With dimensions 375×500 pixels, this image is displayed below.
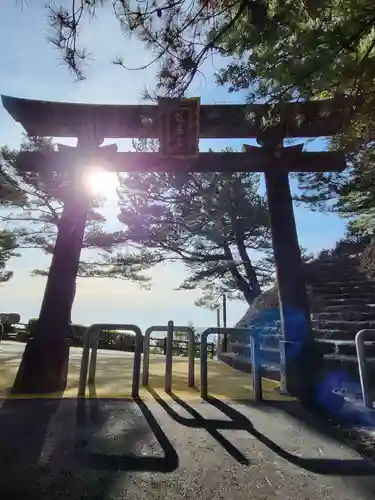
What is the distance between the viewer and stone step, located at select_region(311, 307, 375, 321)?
5.99 meters

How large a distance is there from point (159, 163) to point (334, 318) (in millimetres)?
4016

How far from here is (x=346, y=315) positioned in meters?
6.26

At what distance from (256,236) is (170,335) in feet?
32.0

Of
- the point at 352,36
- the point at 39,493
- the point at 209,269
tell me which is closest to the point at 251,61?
the point at 352,36

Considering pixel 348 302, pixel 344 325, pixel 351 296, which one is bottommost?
pixel 344 325

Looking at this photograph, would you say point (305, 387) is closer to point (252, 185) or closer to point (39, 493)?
point (39, 493)

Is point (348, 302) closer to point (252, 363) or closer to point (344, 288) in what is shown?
point (344, 288)

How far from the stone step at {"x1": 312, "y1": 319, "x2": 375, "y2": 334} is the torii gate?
57.6 inches

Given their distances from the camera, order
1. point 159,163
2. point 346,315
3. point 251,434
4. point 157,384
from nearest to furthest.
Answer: point 251,434, point 157,384, point 159,163, point 346,315

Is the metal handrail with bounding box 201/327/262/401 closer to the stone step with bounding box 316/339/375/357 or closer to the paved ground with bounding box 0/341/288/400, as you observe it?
the paved ground with bounding box 0/341/288/400

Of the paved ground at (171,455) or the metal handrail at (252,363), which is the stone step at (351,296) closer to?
the metal handrail at (252,363)

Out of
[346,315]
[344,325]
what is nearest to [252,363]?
[344,325]

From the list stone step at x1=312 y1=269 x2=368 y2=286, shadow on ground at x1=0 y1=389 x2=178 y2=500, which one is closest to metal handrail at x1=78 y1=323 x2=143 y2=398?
shadow on ground at x1=0 y1=389 x2=178 y2=500

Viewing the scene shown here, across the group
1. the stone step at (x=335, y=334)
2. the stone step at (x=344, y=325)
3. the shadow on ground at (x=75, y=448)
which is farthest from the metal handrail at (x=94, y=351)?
the stone step at (x=344, y=325)
